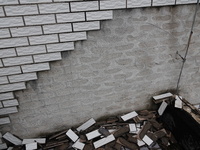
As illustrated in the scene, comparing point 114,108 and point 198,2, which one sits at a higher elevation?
point 198,2

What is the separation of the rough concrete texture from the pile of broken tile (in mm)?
149

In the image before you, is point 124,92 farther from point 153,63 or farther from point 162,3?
point 162,3

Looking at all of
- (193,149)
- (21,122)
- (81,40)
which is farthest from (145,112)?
(21,122)

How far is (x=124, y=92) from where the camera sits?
2.96 m

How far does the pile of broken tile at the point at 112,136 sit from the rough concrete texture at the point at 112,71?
0.15 metres

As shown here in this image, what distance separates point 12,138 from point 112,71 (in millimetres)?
2146

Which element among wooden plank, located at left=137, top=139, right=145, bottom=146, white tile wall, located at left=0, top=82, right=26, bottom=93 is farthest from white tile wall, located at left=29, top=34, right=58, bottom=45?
wooden plank, located at left=137, top=139, right=145, bottom=146

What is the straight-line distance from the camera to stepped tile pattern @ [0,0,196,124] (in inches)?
77.8

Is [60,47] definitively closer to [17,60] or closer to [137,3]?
[17,60]

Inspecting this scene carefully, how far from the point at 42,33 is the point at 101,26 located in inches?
34.5

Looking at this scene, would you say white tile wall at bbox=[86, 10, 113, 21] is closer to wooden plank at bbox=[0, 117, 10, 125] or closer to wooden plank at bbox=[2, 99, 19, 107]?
wooden plank at bbox=[2, 99, 19, 107]

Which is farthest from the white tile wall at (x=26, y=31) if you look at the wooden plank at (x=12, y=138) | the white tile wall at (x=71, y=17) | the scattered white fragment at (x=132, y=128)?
the scattered white fragment at (x=132, y=128)

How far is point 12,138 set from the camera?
8.81 feet

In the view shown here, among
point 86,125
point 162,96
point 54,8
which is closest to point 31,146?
point 86,125
